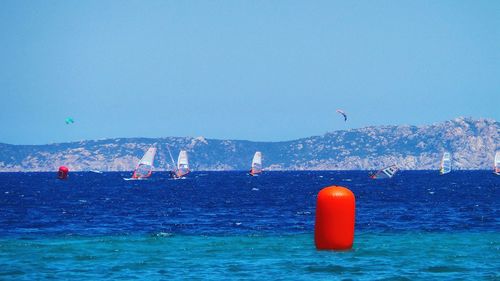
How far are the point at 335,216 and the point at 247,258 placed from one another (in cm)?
503

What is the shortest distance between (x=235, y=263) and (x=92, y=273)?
6.90m

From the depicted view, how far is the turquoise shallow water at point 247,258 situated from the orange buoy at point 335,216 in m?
0.74

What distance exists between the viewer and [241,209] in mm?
90500

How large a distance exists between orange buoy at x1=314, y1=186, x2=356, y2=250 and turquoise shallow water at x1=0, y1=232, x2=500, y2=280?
741 millimetres

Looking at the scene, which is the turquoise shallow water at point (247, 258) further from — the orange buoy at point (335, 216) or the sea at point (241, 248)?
the orange buoy at point (335, 216)

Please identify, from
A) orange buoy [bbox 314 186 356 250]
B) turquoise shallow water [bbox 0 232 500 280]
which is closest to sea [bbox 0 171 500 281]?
turquoise shallow water [bbox 0 232 500 280]

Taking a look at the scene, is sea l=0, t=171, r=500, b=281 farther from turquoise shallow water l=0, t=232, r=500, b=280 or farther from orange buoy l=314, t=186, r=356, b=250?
orange buoy l=314, t=186, r=356, b=250

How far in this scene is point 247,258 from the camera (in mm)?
42594

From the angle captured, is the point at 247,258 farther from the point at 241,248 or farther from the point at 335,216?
the point at 335,216

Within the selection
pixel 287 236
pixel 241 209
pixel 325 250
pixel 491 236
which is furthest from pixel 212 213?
pixel 325 250

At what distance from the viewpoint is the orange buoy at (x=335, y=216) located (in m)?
40.6

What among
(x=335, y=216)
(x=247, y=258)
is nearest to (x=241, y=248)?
(x=247, y=258)

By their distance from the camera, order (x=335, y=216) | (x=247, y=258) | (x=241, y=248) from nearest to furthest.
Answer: (x=335, y=216) < (x=247, y=258) < (x=241, y=248)

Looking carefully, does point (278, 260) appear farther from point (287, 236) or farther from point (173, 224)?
point (173, 224)
